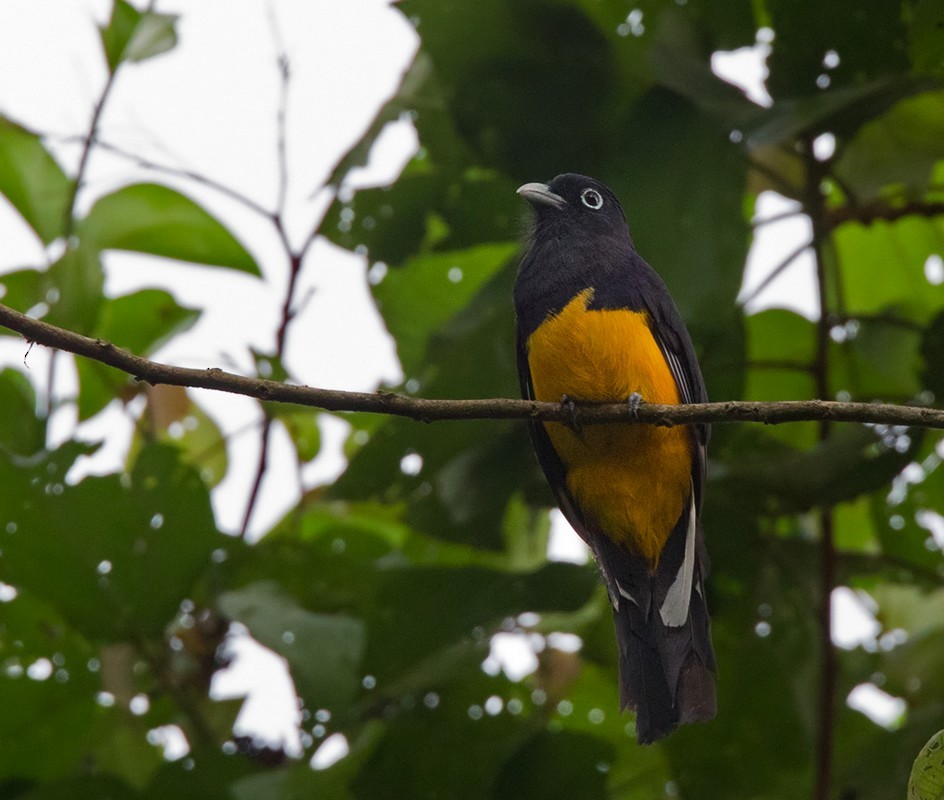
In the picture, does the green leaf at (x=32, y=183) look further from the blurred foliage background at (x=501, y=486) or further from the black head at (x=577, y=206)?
the black head at (x=577, y=206)

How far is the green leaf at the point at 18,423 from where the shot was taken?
12.6 feet

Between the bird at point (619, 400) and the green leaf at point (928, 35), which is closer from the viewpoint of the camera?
the green leaf at point (928, 35)

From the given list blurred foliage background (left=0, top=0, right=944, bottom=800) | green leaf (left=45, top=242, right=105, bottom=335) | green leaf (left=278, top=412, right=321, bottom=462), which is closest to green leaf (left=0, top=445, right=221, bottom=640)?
blurred foliage background (left=0, top=0, right=944, bottom=800)

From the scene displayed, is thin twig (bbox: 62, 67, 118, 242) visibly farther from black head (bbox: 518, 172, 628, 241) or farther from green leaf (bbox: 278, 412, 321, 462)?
black head (bbox: 518, 172, 628, 241)

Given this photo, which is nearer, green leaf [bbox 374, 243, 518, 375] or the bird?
the bird

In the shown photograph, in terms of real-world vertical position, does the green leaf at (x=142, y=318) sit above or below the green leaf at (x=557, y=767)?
above

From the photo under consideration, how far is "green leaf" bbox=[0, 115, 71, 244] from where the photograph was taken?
4.18 meters

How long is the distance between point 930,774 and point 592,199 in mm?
2434

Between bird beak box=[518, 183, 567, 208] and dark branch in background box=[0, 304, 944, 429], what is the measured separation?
1506mm

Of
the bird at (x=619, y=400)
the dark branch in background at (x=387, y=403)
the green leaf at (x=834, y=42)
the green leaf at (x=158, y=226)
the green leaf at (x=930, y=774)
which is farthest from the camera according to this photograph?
the green leaf at (x=158, y=226)

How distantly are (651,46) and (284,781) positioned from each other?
89.4 inches

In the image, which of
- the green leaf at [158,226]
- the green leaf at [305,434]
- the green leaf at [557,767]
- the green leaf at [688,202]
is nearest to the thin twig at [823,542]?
the green leaf at [688,202]

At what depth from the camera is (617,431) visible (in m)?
3.58

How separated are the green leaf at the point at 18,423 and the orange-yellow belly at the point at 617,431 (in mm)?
1508
